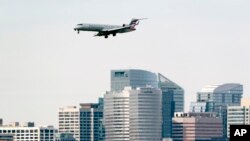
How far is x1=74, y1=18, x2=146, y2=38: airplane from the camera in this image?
145750mm

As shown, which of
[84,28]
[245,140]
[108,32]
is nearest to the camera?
[245,140]

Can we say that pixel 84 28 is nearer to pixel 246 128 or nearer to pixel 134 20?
pixel 134 20

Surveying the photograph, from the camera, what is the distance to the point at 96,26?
152125 millimetres

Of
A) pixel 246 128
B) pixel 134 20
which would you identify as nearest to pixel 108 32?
pixel 134 20

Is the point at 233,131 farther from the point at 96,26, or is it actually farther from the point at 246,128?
the point at 96,26

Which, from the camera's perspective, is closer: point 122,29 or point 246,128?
point 246,128

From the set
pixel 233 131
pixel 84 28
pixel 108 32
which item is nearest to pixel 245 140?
pixel 233 131

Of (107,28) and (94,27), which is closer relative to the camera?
(107,28)

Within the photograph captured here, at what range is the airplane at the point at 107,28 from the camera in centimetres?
14575

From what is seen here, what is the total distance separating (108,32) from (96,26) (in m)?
4.63

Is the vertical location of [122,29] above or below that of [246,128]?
above

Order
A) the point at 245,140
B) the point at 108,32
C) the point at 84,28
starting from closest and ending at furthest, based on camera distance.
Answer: the point at 245,140 < the point at 108,32 < the point at 84,28

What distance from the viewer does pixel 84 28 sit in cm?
15750

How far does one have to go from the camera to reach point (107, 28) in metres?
145
